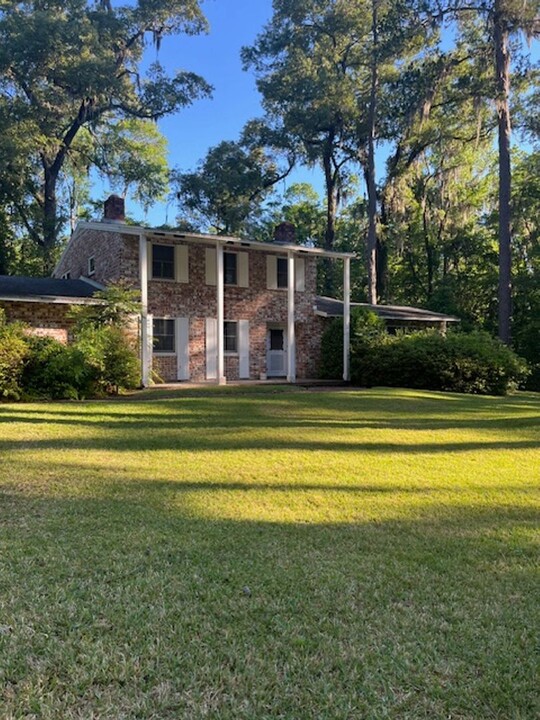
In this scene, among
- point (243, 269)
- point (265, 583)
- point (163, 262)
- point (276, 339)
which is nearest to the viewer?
point (265, 583)

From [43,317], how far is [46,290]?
41.6 inches

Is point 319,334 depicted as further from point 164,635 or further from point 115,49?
point 115,49

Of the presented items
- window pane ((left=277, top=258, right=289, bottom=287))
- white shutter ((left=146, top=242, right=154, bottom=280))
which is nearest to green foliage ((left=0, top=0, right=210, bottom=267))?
white shutter ((left=146, top=242, right=154, bottom=280))

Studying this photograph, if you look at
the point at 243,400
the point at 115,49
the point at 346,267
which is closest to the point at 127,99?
the point at 115,49

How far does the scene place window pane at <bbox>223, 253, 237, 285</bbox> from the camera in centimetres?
1753

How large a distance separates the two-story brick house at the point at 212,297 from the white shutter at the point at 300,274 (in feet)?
0.12

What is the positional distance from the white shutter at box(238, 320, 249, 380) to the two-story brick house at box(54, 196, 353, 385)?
0.03 meters

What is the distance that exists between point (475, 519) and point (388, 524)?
2.59 ft

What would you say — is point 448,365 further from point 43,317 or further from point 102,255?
point 43,317

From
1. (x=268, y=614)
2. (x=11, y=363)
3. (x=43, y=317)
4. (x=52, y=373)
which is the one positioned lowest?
(x=268, y=614)

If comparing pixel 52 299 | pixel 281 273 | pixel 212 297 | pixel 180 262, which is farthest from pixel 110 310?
pixel 281 273

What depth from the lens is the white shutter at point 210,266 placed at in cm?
1702

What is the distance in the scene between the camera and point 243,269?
696 inches

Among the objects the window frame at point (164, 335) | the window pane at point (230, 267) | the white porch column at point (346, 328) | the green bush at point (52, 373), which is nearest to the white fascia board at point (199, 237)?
the white porch column at point (346, 328)
